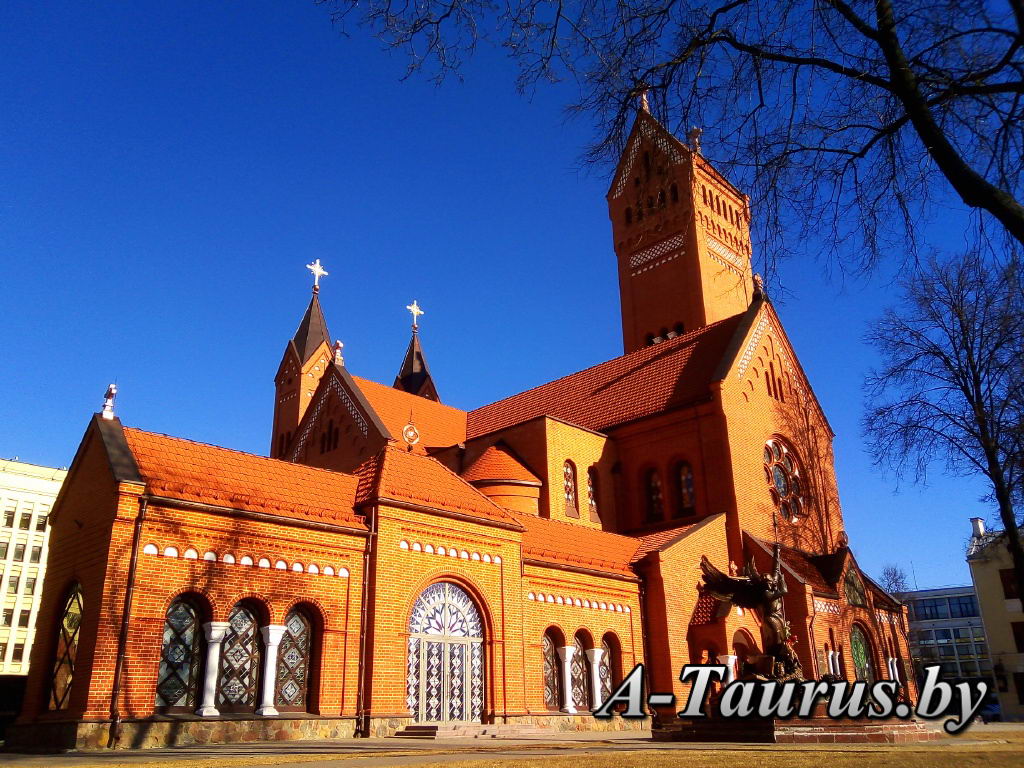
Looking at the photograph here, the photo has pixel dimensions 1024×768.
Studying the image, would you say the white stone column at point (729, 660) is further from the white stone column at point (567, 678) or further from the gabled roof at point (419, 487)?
the gabled roof at point (419, 487)

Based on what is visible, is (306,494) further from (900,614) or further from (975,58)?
(900,614)

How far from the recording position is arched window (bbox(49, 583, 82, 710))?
48.5 ft

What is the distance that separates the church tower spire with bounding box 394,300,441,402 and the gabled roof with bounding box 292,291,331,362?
643 centimetres

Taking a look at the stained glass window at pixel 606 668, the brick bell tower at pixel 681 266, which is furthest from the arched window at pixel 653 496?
the brick bell tower at pixel 681 266

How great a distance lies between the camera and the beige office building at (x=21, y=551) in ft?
182

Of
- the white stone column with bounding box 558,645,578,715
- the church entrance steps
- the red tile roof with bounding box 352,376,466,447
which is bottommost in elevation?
the church entrance steps

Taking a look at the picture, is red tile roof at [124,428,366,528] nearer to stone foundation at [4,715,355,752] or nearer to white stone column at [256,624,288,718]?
white stone column at [256,624,288,718]

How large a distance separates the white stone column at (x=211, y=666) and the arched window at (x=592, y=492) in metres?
16.2

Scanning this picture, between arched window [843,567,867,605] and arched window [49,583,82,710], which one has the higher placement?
arched window [843,567,867,605]

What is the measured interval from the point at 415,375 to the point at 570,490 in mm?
23610

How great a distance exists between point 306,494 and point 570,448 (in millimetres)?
13279

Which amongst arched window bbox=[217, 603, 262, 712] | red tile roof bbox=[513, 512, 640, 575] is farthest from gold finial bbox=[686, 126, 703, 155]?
red tile roof bbox=[513, 512, 640, 575]

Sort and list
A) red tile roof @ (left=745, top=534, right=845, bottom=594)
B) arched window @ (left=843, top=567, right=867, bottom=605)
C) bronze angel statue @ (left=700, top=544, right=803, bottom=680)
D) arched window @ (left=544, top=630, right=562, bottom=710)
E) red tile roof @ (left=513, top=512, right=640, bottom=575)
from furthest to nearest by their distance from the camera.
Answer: arched window @ (left=843, top=567, right=867, bottom=605) → red tile roof @ (left=745, top=534, right=845, bottom=594) → red tile roof @ (left=513, top=512, right=640, bottom=575) → arched window @ (left=544, top=630, right=562, bottom=710) → bronze angel statue @ (left=700, top=544, right=803, bottom=680)

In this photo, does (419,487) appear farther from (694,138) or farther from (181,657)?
(694,138)
